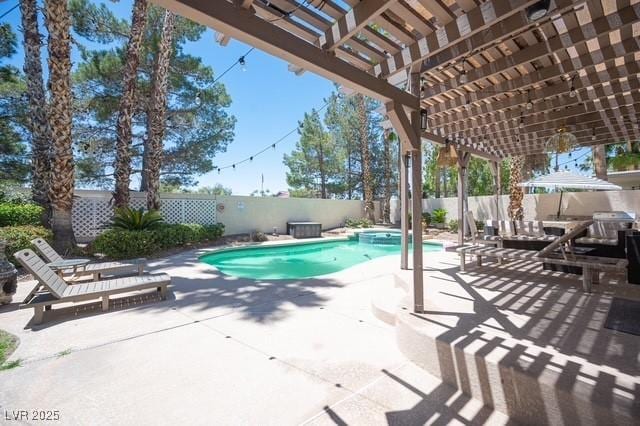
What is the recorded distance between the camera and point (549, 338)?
2561mm

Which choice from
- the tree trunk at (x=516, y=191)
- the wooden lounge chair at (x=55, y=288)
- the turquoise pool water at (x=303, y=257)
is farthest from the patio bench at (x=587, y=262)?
the tree trunk at (x=516, y=191)

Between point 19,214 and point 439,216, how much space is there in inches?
649

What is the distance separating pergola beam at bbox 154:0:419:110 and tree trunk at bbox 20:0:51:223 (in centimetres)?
840

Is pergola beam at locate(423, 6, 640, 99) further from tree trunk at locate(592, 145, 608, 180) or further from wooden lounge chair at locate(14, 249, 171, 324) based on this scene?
tree trunk at locate(592, 145, 608, 180)

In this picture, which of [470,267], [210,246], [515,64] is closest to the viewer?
[515,64]

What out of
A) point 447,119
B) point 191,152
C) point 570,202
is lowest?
point 570,202

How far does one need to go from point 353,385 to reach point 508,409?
43.3 inches

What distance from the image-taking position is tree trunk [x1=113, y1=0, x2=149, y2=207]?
8.73 m

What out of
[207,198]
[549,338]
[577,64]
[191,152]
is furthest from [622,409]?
[191,152]

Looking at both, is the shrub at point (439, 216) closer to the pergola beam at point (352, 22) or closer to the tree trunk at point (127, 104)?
the tree trunk at point (127, 104)

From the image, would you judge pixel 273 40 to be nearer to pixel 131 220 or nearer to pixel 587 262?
pixel 587 262

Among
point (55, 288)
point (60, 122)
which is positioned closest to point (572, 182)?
point (55, 288)

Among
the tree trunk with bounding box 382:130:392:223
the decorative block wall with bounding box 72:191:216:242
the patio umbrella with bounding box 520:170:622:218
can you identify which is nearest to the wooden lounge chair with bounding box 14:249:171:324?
the decorative block wall with bounding box 72:191:216:242

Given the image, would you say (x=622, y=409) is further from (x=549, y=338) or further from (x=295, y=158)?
(x=295, y=158)
